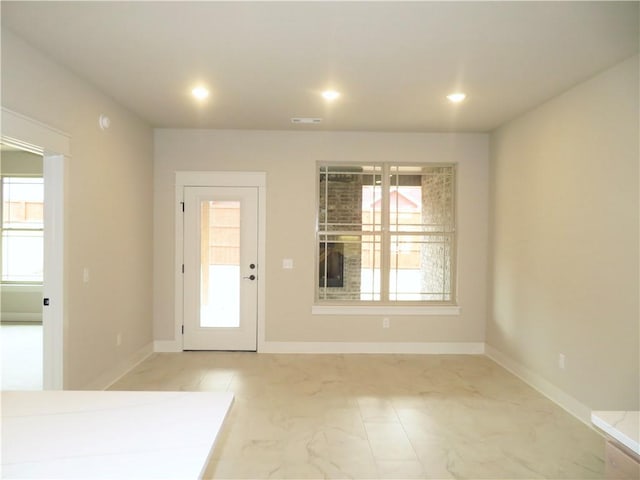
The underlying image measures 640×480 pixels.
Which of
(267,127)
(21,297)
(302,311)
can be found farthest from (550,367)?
(21,297)

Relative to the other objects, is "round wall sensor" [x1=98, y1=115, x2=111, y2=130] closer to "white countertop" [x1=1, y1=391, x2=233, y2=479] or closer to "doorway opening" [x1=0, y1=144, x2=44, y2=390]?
"white countertop" [x1=1, y1=391, x2=233, y2=479]

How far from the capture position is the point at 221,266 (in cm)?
514

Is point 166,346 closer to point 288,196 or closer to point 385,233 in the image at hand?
point 288,196

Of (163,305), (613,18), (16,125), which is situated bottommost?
(163,305)

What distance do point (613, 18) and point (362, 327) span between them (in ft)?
12.4

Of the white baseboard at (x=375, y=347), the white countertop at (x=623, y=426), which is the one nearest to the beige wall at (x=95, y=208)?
the white baseboard at (x=375, y=347)

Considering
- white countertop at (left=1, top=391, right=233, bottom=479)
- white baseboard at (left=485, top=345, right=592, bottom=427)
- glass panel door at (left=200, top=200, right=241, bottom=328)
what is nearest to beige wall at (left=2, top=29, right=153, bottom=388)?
glass panel door at (left=200, top=200, right=241, bottom=328)

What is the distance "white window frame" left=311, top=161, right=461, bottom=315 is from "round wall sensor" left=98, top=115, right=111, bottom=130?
232 cm

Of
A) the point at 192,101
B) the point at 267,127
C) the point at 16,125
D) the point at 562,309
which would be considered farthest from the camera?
the point at 267,127

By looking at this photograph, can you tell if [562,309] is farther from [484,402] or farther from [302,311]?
[302,311]

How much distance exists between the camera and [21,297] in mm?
6676

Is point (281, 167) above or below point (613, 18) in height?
below

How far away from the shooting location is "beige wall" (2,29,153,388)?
2910 mm

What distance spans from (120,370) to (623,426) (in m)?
4.11
